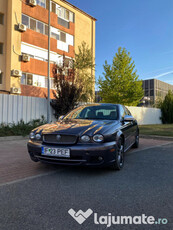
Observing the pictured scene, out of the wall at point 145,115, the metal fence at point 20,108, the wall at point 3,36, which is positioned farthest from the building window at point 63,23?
the metal fence at point 20,108

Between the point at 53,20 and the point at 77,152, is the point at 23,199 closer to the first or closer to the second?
the point at 77,152

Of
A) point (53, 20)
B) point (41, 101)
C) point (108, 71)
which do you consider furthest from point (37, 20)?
point (41, 101)

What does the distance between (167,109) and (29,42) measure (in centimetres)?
1679

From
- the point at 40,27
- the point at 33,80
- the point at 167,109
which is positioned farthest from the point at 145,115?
the point at 40,27

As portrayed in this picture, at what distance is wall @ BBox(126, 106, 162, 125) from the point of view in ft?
61.7

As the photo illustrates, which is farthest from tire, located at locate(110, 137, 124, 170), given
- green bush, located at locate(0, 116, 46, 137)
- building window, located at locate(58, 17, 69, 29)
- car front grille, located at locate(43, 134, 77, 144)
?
building window, located at locate(58, 17, 69, 29)

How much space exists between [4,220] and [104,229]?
3.51ft

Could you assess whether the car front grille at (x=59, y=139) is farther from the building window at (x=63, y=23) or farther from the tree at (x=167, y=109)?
the tree at (x=167, y=109)

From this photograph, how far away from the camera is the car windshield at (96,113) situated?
457 cm

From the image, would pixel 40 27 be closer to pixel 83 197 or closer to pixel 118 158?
pixel 118 158

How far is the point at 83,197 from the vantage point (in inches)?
102

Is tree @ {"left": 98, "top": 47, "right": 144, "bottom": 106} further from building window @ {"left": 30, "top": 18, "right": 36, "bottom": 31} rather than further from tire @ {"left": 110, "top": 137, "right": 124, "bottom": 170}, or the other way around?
tire @ {"left": 110, "top": 137, "right": 124, "bottom": 170}

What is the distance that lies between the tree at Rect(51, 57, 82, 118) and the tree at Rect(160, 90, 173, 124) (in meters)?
14.9

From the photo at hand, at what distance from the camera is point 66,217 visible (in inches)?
82.1
